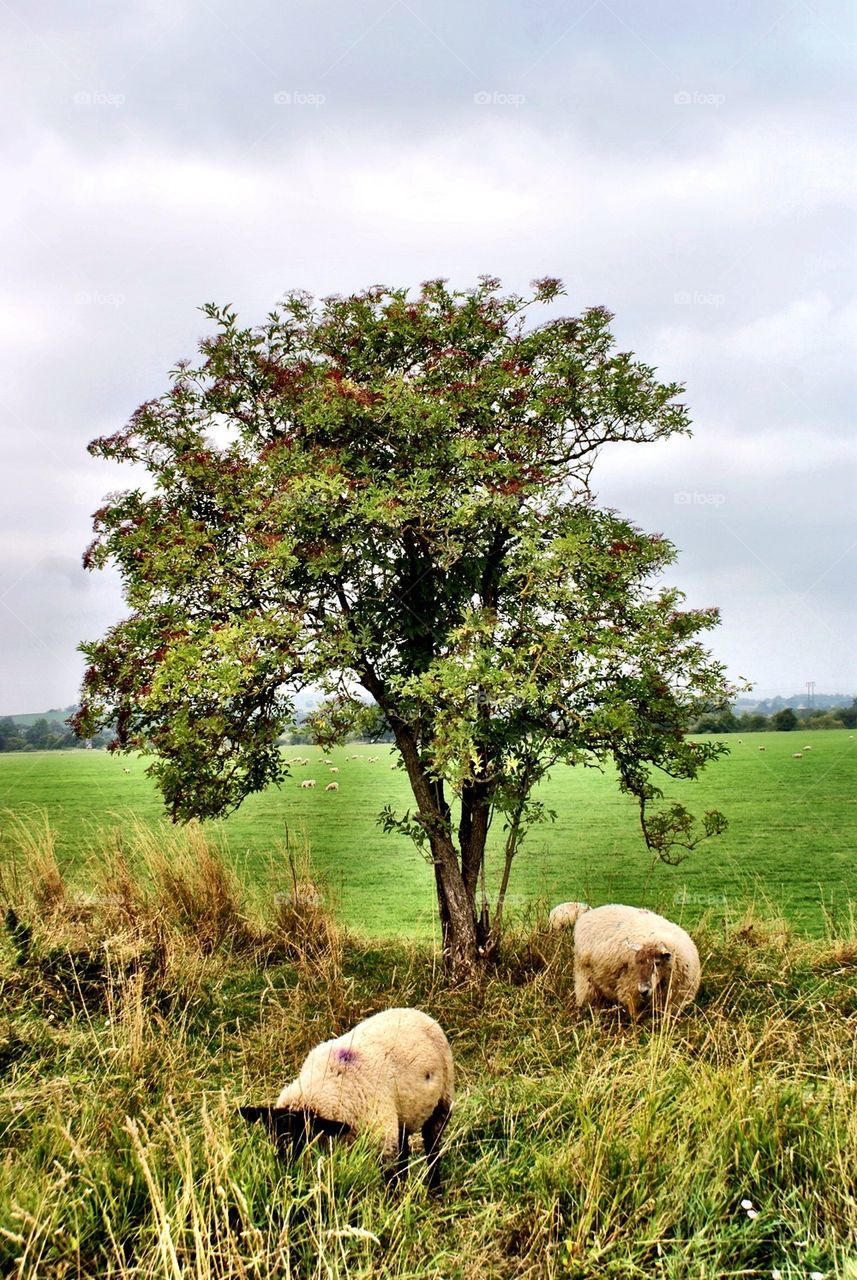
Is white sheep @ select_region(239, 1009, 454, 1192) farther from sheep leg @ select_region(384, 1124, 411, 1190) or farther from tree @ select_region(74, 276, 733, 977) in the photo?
tree @ select_region(74, 276, 733, 977)

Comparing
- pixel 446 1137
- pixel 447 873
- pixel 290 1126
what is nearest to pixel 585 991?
pixel 447 873

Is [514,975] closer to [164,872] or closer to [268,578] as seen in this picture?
[164,872]

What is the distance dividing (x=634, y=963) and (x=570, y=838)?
10.5 metres

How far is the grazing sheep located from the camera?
10.2 m

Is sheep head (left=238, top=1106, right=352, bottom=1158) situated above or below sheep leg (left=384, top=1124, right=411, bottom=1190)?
above

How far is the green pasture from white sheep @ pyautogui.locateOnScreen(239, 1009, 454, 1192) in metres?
5.31

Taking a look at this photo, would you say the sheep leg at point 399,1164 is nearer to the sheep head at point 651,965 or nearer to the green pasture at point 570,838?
the sheep head at point 651,965

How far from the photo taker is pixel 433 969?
962 centimetres

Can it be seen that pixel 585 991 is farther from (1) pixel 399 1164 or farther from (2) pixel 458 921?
(1) pixel 399 1164

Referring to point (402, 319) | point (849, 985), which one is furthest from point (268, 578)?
point (849, 985)

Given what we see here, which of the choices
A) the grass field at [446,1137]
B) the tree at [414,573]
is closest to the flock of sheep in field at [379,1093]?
the grass field at [446,1137]

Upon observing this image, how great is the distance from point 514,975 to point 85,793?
15690mm

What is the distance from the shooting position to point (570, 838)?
59.1 feet

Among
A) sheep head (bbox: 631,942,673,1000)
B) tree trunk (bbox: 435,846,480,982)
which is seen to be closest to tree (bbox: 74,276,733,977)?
tree trunk (bbox: 435,846,480,982)
